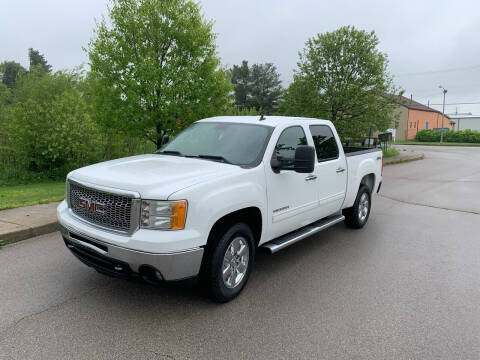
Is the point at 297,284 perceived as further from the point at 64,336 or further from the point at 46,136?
the point at 46,136

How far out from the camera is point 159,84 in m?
9.05

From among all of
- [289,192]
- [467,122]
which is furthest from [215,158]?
[467,122]

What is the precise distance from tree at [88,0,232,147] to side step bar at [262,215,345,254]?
516cm

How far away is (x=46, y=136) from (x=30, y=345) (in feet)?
33.0

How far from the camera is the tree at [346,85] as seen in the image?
18.0 metres

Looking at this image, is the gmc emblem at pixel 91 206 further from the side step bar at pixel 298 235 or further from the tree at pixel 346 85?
the tree at pixel 346 85

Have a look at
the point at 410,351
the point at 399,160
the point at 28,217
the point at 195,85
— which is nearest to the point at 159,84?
the point at 195,85

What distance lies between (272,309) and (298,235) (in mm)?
1219

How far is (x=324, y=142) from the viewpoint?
5.39 m

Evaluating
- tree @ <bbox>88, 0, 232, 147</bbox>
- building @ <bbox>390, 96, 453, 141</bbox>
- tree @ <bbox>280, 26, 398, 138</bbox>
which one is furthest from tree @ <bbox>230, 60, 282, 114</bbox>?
tree @ <bbox>88, 0, 232, 147</bbox>

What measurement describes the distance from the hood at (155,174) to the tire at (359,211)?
327 centimetres

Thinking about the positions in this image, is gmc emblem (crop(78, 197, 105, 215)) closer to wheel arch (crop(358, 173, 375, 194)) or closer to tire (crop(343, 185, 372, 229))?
tire (crop(343, 185, 372, 229))

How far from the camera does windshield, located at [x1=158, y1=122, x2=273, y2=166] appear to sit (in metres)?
4.18

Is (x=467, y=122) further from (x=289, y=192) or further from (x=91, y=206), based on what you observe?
Answer: (x=91, y=206)
